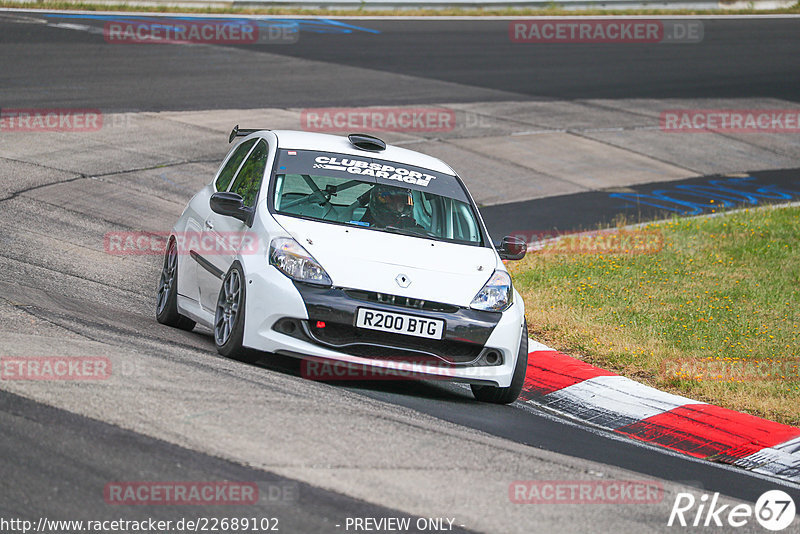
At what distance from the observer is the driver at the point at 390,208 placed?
27.2 feet

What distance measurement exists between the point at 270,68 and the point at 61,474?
19186mm

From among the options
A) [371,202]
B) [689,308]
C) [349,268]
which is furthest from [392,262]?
[689,308]

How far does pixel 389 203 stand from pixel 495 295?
1181 mm

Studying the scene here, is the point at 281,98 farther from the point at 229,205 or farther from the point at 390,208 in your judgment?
the point at 229,205

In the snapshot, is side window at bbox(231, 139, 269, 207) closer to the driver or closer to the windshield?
the windshield

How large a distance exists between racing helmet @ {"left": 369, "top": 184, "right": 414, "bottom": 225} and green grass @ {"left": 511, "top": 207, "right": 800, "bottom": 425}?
214cm

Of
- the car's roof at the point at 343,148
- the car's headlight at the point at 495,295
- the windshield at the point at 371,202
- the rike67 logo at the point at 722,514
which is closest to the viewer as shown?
the rike67 logo at the point at 722,514

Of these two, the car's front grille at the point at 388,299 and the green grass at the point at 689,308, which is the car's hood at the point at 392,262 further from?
the green grass at the point at 689,308

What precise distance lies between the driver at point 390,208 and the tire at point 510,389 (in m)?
1.22

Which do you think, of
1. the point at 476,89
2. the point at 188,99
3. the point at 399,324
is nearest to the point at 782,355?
the point at 399,324

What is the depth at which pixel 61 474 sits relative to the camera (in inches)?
196

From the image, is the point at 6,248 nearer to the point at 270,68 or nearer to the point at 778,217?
the point at 778,217

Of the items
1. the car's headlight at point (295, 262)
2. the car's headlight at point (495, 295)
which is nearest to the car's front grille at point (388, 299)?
the car's headlight at point (295, 262)

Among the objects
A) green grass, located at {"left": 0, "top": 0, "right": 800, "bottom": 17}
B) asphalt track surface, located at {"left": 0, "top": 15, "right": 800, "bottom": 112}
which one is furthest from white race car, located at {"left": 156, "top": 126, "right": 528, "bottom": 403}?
green grass, located at {"left": 0, "top": 0, "right": 800, "bottom": 17}
